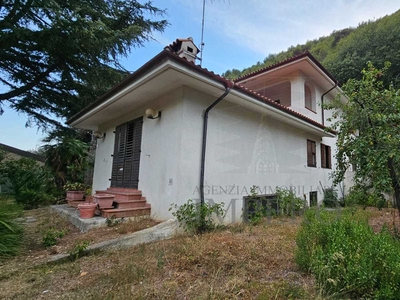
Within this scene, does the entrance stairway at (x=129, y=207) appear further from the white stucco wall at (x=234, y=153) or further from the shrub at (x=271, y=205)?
the shrub at (x=271, y=205)

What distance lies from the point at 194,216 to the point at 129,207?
5.39 ft

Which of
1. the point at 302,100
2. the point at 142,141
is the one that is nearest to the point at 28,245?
the point at 142,141

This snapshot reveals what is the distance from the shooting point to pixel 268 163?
6809 mm

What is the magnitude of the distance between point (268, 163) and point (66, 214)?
5837 millimetres

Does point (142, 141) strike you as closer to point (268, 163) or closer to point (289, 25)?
point (268, 163)

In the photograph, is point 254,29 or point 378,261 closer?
point 378,261

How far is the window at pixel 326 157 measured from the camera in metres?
10.1

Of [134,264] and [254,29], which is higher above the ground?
[254,29]

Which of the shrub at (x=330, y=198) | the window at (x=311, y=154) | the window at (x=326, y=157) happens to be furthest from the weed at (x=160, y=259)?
the window at (x=326, y=157)

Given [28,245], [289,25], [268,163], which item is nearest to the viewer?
[28,245]

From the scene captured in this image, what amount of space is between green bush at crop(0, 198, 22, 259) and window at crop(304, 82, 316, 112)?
Answer: 10.9 meters

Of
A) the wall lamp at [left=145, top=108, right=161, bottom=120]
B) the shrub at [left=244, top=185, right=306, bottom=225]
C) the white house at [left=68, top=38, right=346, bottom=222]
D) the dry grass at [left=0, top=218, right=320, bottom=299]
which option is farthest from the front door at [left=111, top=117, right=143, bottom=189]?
the shrub at [left=244, top=185, right=306, bottom=225]

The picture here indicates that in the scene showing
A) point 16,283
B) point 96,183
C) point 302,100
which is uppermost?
point 302,100

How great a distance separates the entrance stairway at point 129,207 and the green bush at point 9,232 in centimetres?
148
